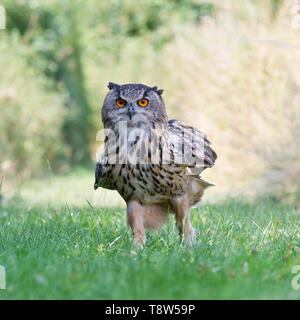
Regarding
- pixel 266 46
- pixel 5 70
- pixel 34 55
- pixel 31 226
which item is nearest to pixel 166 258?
pixel 31 226

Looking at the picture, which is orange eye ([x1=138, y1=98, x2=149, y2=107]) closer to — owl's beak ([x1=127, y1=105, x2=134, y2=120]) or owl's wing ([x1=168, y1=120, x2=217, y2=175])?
owl's beak ([x1=127, y1=105, x2=134, y2=120])

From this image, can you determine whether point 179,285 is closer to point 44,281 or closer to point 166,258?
point 166,258

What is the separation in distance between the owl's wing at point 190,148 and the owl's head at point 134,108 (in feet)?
0.86

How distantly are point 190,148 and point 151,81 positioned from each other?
9.91 metres

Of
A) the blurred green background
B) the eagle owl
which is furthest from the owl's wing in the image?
the blurred green background

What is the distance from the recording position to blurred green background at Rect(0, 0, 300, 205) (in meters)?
8.61

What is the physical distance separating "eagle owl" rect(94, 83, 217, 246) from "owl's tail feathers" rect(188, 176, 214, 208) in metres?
0.23

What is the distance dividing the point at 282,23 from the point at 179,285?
708cm

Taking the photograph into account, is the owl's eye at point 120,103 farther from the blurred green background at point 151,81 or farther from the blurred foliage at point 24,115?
the blurred foliage at point 24,115

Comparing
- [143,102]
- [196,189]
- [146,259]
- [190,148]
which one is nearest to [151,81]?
[196,189]

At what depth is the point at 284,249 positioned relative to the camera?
393 centimetres

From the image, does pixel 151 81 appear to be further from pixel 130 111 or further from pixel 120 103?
pixel 130 111

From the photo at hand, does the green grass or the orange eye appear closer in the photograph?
the green grass

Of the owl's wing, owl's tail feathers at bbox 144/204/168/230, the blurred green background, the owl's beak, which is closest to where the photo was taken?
the owl's beak
